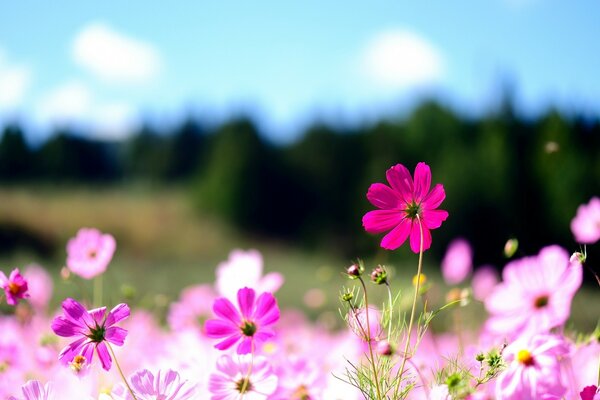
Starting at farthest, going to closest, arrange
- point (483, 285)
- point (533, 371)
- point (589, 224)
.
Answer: point (483, 285), point (589, 224), point (533, 371)

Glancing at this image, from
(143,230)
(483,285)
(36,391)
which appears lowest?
(36,391)

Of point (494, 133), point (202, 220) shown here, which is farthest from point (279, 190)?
point (494, 133)

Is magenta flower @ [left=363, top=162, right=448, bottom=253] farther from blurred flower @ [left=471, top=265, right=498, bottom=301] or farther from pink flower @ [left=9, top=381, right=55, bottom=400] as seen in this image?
blurred flower @ [left=471, top=265, right=498, bottom=301]

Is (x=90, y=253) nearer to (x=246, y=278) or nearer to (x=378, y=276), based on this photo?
(x=246, y=278)

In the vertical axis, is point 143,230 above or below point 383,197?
above

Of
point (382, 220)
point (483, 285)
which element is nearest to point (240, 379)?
point (382, 220)

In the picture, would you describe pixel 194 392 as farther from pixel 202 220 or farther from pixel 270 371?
pixel 202 220
